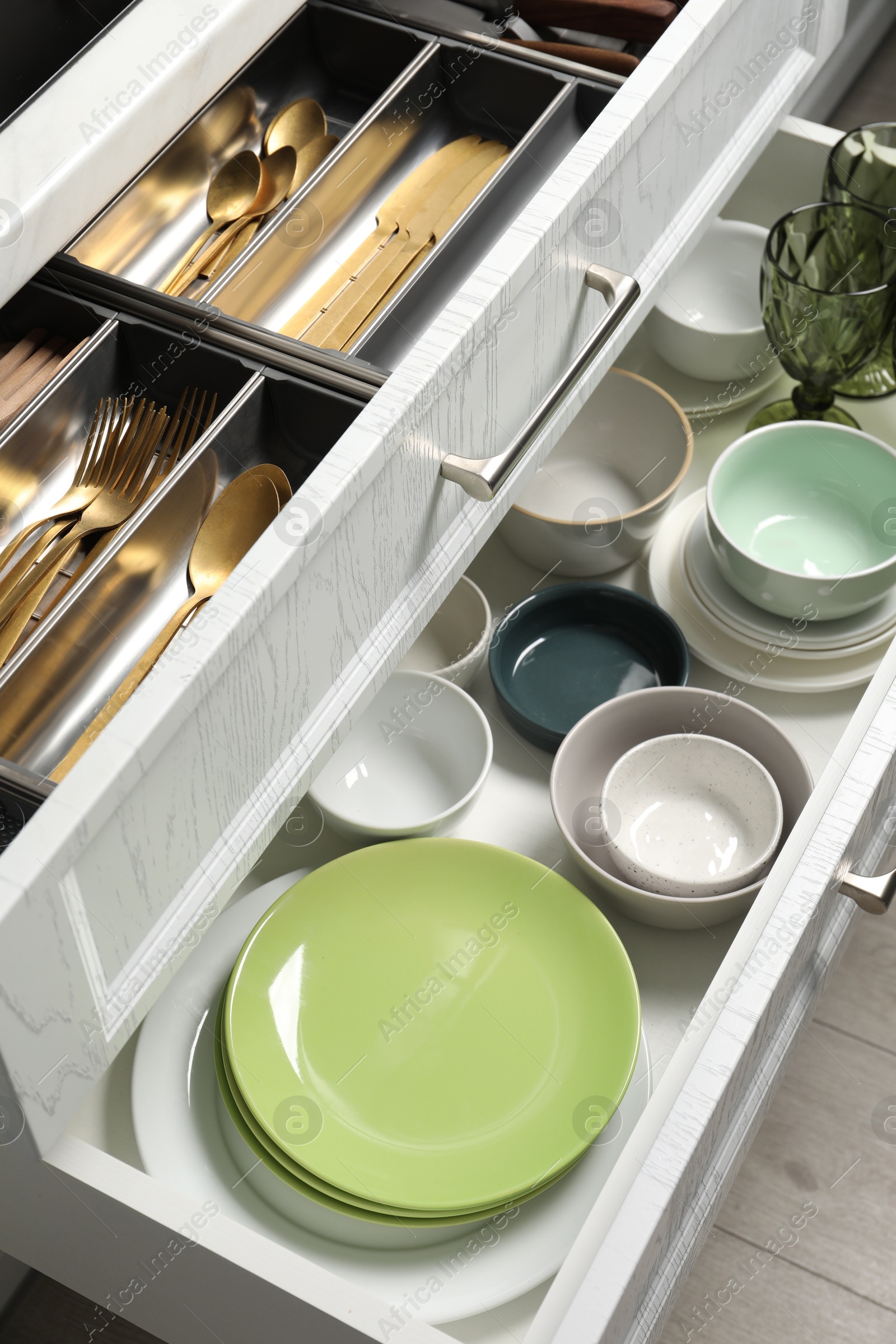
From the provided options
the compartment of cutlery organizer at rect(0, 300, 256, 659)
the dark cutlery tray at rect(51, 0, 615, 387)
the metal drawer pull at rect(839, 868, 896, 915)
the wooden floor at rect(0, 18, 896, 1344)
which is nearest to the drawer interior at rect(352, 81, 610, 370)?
the dark cutlery tray at rect(51, 0, 615, 387)

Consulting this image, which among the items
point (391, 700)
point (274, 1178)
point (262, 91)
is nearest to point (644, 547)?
point (391, 700)

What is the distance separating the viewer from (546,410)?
72 cm

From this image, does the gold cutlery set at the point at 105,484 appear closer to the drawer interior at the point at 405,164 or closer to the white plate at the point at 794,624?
the drawer interior at the point at 405,164

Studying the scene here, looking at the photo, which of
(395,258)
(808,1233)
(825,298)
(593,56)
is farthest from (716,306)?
(808,1233)

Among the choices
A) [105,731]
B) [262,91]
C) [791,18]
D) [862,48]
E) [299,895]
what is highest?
[862,48]

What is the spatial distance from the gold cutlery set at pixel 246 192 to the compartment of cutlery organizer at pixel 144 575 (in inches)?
5.7

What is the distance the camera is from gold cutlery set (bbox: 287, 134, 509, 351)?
86cm

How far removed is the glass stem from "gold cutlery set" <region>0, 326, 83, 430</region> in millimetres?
631

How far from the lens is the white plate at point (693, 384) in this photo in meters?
1.17

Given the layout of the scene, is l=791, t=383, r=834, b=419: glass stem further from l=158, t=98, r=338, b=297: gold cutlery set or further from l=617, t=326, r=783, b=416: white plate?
l=158, t=98, r=338, b=297: gold cutlery set

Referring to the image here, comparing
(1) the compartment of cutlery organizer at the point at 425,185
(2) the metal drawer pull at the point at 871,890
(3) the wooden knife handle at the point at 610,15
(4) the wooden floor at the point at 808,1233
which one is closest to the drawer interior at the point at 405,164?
(1) the compartment of cutlery organizer at the point at 425,185

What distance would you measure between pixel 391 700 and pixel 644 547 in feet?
0.88

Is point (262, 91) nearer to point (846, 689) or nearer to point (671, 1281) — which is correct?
point (846, 689)

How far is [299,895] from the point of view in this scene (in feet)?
2.83
